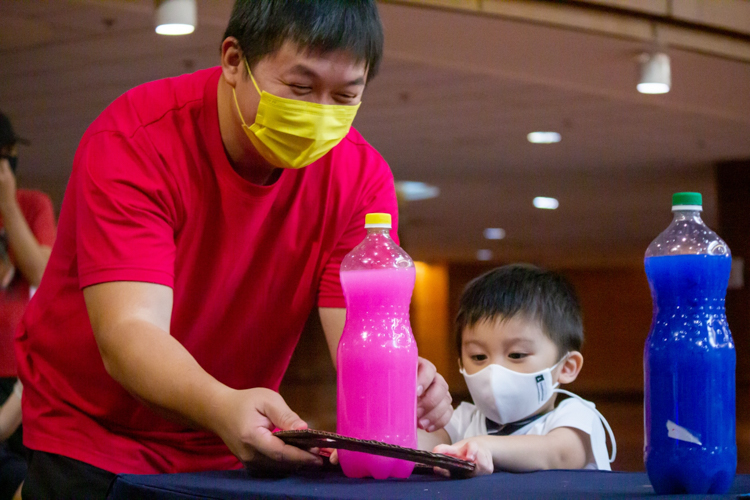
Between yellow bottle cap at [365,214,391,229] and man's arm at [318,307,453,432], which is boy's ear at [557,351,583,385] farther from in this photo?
yellow bottle cap at [365,214,391,229]

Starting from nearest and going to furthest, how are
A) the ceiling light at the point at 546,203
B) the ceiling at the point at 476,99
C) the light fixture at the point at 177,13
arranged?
1. the light fixture at the point at 177,13
2. the ceiling at the point at 476,99
3. the ceiling light at the point at 546,203

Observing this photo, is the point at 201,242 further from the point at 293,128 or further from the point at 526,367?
the point at 526,367

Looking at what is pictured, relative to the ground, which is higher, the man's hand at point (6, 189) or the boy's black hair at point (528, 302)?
the man's hand at point (6, 189)

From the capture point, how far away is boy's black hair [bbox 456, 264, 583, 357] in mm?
1796

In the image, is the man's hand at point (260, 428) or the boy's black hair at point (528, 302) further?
the boy's black hair at point (528, 302)

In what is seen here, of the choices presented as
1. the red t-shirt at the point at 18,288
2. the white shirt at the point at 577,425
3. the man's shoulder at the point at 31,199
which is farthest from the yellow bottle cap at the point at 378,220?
the man's shoulder at the point at 31,199

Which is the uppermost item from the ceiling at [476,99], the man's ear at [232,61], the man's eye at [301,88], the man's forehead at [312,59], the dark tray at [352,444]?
the ceiling at [476,99]

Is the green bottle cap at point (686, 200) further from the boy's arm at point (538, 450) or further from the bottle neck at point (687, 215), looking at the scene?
the boy's arm at point (538, 450)

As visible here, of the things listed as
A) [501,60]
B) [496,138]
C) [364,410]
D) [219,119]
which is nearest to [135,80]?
[501,60]

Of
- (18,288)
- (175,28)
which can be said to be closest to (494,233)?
(175,28)

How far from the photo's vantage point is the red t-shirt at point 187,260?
1266mm

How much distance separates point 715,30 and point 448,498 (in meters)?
5.26

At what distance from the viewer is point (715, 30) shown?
544cm

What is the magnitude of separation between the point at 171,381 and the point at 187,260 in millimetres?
288
